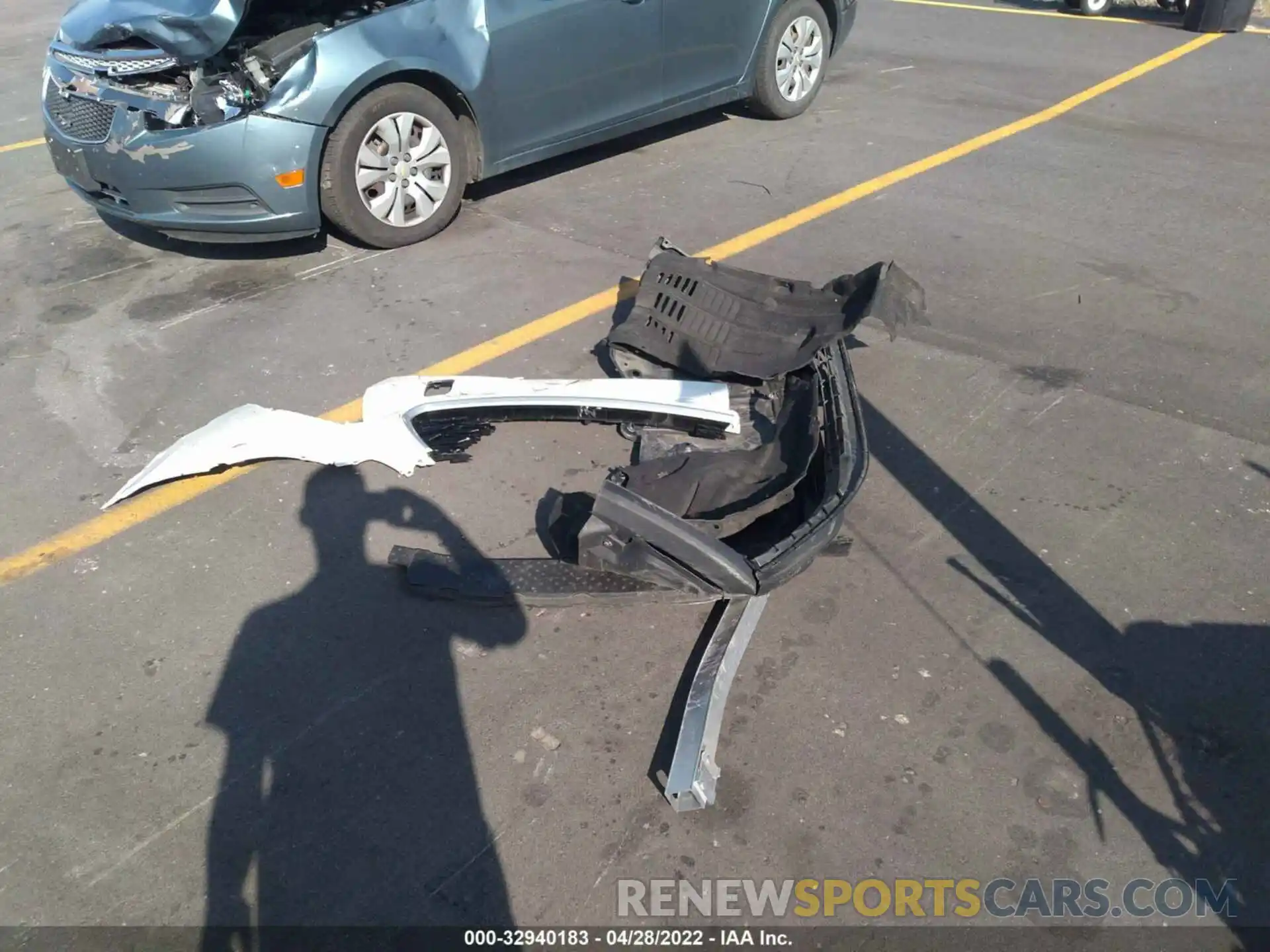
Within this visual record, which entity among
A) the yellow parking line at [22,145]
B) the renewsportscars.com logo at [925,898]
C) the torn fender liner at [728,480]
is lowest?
the yellow parking line at [22,145]

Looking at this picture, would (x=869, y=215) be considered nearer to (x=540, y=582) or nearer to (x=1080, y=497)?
(x=1080, y=497)

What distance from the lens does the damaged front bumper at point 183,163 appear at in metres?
5.48

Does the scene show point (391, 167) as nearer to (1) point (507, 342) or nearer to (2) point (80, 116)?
(1) point (507, 342)

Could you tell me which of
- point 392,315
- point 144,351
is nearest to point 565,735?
point 392,315

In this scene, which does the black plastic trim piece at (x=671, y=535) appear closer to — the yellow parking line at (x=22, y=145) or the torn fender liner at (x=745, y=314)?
the torn fender liner at (x=745, y=314)

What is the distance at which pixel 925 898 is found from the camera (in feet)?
8.54

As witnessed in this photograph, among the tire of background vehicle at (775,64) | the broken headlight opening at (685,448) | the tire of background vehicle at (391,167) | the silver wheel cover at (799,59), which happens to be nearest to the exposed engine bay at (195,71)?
the tire of background vehicle at (391,167)

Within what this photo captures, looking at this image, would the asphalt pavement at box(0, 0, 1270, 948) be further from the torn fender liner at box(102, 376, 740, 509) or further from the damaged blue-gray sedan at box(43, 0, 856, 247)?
the damaged blue-gray sedan at box(43, 0, 856, 247)

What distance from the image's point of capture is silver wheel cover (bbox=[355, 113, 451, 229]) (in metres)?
5.88

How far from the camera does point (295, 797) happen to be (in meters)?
2.89

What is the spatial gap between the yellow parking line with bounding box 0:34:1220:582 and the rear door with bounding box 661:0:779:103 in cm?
133

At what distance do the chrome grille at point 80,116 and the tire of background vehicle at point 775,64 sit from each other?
4395 mm

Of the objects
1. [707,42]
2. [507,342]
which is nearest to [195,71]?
[507,342]

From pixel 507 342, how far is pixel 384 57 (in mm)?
1873
